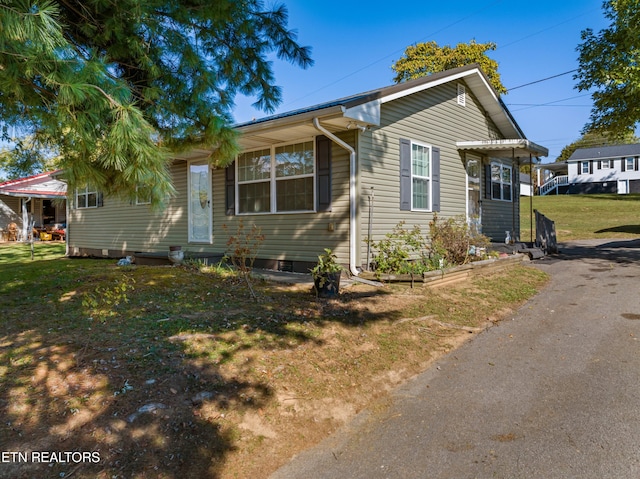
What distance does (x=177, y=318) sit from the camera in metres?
4.78

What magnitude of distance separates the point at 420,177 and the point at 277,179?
320cm

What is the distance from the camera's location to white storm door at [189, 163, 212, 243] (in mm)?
10633

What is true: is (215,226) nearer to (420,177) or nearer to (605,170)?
(420,177)

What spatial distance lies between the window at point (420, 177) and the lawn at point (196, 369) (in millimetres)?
3354

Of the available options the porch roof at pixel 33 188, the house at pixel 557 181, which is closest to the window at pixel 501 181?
the porch roof at pixel 33 188

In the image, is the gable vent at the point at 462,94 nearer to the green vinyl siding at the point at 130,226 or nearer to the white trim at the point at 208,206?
the white trim at the point at 208,206

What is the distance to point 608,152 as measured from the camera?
138ft

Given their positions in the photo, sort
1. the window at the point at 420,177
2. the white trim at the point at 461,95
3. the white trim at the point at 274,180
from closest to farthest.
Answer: the white trim at the point at 274,180
the window at the point at 420,177
the white trim at the point at 461,95

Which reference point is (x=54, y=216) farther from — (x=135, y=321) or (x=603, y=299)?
(x=603, y=299)

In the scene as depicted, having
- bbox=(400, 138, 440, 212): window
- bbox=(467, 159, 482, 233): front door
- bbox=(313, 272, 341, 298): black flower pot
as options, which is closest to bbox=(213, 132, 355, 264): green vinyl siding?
bbox=(400, 138, 440, 212): window

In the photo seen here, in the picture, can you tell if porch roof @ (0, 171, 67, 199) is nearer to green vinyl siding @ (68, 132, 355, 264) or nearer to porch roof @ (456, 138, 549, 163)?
green vinyl siding @ (68, 132, 355, 264)

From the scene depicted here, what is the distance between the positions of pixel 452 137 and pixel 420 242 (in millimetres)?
3256

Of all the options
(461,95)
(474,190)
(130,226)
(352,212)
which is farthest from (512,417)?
(130,226)

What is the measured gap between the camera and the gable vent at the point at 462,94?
1086 cm
